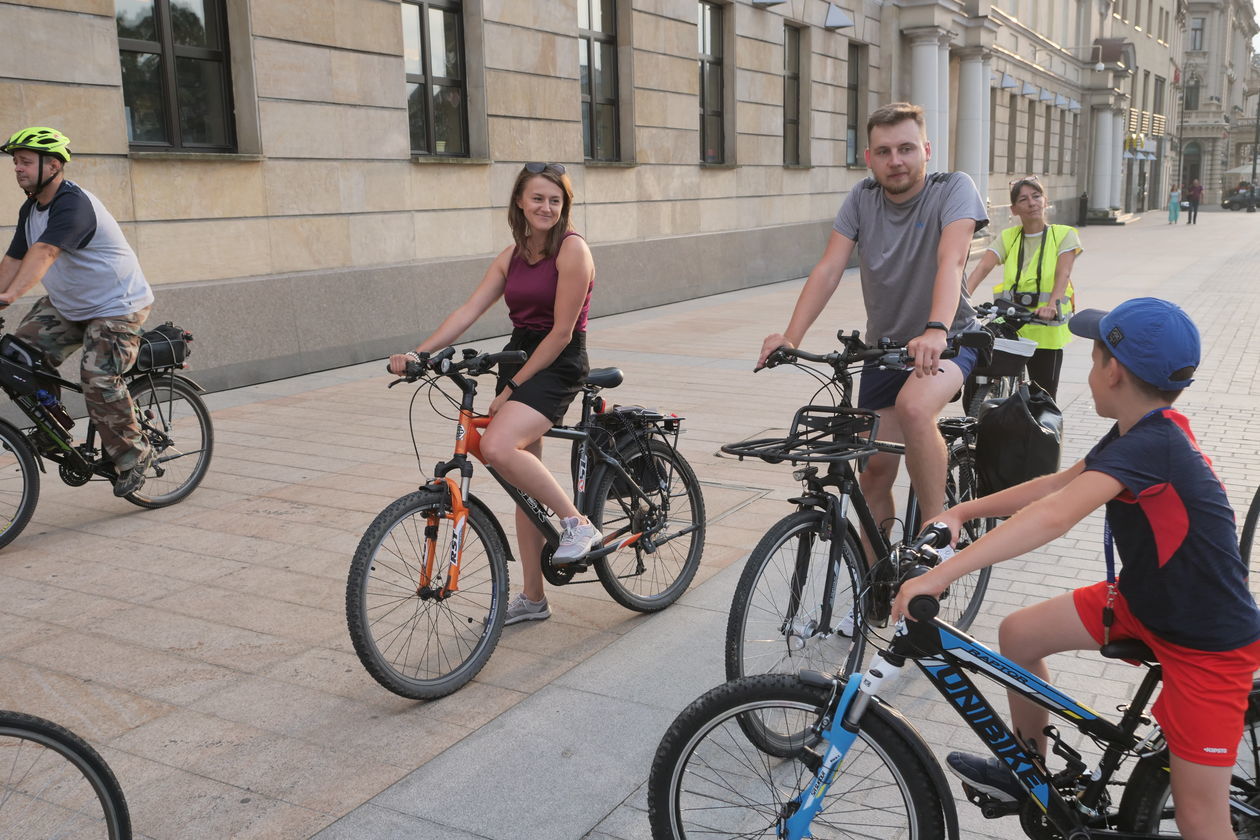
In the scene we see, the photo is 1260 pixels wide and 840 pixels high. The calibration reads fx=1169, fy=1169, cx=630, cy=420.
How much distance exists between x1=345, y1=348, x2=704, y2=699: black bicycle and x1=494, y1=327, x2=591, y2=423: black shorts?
0.09 m

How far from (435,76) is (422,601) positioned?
10.0 metres

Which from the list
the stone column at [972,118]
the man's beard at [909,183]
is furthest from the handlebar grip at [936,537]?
the stone column at [972,118]

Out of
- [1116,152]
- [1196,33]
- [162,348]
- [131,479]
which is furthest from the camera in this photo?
[1196,33]

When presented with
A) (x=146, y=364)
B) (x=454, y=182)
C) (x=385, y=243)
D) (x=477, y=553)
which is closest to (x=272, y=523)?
(x=146, y=364)

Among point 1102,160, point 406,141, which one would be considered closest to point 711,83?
point 406,141

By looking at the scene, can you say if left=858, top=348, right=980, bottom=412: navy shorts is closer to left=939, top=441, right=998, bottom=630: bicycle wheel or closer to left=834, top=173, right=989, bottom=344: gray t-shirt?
left=834, top=173, right=989, bottom=344: gray t-shirt

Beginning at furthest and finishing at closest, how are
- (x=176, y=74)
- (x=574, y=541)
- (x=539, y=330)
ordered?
(x=176, y=74), (x=539, y=330), (x=574, y=541)

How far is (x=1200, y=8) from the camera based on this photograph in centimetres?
8894

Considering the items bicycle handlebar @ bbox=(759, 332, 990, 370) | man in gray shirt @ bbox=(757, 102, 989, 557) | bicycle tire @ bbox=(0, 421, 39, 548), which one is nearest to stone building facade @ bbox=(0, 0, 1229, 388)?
bicycle tire @ bbox=(0, 421, 39, 548)

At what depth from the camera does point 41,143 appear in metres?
5.61

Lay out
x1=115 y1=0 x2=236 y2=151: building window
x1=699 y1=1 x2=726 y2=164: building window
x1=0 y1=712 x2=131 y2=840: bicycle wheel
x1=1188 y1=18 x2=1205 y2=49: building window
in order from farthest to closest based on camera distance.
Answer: x1=1188 y1=18 x2=1205 y2=49: building window, x1=699 y1=1 x2=726 y2=164: building window, x1=115 y1=0 x2=236 y2=151: building window, x1=0 y1=712 x2=131 y2=840: bicycle wheel

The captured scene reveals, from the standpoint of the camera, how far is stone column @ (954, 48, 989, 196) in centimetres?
2936

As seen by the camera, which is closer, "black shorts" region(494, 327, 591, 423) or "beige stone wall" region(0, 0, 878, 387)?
"black shorts" region(494, 327, 591, 423)

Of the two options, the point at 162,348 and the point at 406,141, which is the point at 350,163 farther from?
the point at 162,348
